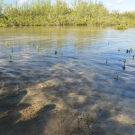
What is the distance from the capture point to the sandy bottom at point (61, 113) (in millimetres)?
5152

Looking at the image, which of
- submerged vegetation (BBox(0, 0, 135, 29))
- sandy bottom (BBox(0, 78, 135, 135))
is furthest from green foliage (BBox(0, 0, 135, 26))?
sandy bottom (BBox(0, 78, 135, 135))

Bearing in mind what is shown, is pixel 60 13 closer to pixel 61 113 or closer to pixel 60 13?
pixel 60 13

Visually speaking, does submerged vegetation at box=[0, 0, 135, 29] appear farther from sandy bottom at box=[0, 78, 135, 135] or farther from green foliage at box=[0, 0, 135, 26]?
sandy bottom at box=[0, 78, 135, 135]

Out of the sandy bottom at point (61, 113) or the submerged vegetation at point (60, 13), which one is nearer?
the sandy bottom at point (61, 113)

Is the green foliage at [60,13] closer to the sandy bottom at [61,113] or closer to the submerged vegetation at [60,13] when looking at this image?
the submerged vegetation at [60,13]

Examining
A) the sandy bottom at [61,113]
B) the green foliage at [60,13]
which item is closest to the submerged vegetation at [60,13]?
the green foliage at [60,13]

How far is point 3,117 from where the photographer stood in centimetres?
566

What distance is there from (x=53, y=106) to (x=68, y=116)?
0.86 m

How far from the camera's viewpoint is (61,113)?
236 inches

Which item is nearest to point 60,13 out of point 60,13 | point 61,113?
point 60,13

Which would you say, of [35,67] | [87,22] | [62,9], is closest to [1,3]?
[62,9]

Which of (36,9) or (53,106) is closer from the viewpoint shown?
(53,106)

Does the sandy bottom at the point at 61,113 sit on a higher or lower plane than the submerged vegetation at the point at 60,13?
lower

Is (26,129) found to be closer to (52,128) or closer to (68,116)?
(52,128)
